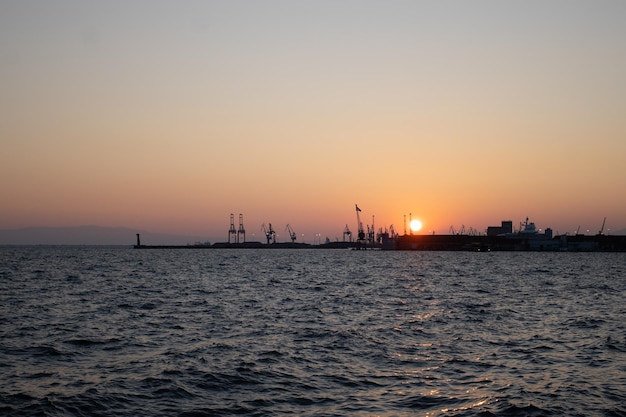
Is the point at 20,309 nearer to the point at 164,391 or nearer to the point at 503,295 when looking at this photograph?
the point at 164,391

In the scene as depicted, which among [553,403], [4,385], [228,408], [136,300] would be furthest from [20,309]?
[553,403]

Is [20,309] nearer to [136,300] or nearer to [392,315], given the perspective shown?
[136,300]

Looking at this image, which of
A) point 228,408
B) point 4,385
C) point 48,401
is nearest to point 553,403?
point 228,408

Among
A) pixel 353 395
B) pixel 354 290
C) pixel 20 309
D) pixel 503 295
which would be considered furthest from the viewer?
pixel 354 290

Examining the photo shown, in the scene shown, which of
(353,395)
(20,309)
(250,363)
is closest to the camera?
(353,395)

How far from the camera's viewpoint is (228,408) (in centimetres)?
2066

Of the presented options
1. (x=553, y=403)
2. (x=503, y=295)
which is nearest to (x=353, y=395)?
(x=553, y=403)

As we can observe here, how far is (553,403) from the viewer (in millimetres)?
21094

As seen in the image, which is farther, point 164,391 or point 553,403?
point 164,391

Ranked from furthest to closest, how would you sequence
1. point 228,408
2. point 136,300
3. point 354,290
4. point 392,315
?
point 354,290, point 136,300, point 392,315, point 228,408

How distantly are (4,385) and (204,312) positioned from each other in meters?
23.5

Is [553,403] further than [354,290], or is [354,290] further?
[354,290]

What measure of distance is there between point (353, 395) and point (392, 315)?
23.1 meters

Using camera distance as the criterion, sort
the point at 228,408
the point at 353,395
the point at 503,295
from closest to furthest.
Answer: the point at 228,408
the point at 353,395
the point at 503,295
